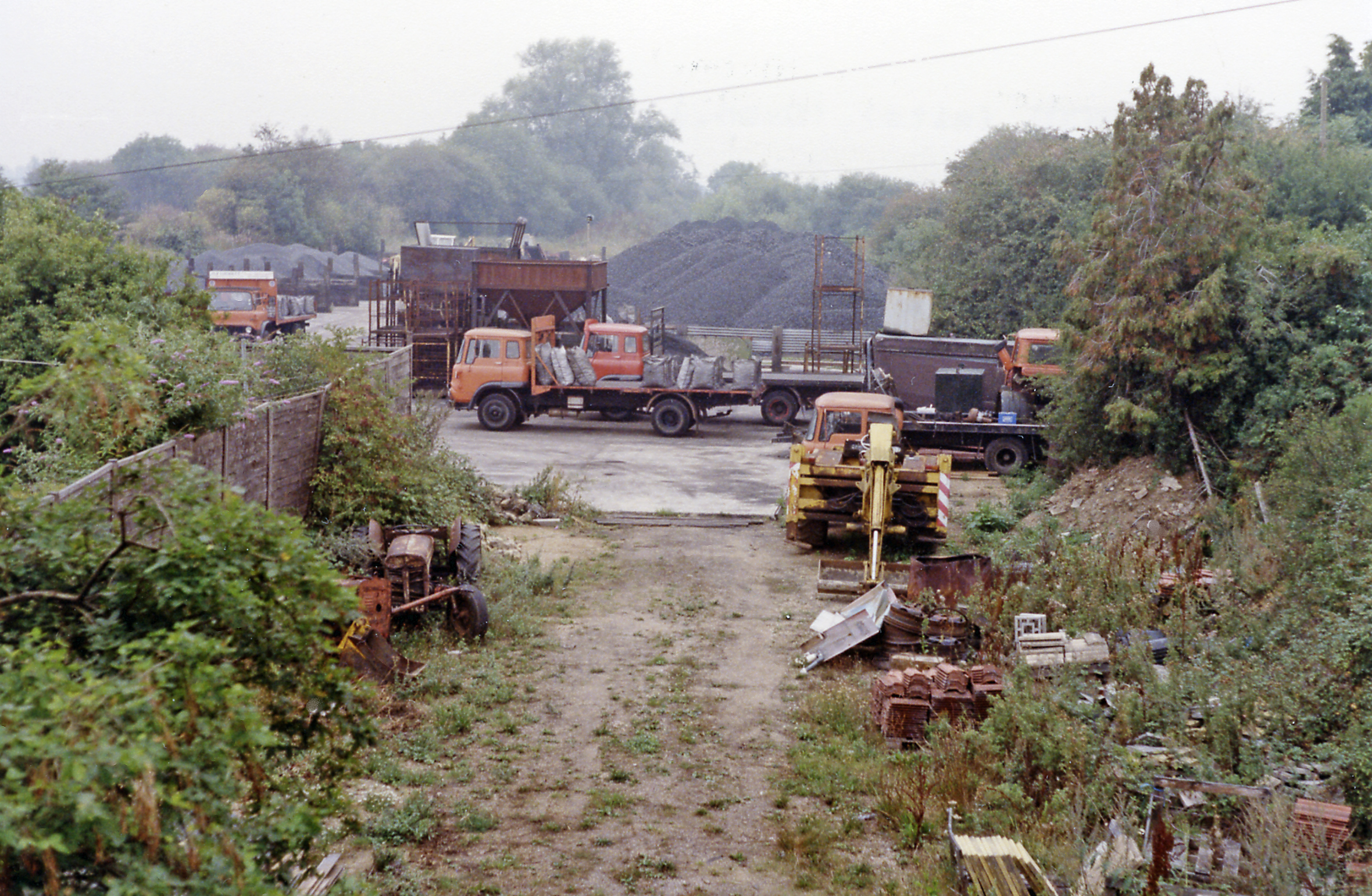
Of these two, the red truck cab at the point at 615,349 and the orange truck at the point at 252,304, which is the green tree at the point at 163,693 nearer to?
the red truck cab at the point at 615,349

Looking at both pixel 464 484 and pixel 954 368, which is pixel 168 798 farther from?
pixel 954 368

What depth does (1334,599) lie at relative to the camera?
8.38m

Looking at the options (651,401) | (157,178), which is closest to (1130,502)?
(651,401)

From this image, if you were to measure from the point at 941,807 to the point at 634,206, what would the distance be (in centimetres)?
11669

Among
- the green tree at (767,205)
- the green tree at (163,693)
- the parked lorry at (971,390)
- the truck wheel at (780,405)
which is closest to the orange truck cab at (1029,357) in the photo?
the parked lorry at (971,390)

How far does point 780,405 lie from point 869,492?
41.0 feet

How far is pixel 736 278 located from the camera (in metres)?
50.7

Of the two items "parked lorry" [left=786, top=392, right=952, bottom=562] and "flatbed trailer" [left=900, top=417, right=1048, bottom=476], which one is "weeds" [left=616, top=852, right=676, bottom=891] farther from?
"flatbed trailer" [left=900, top=417, right=1048, bottom=476]

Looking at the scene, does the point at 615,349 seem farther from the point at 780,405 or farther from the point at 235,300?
the point at 235,300

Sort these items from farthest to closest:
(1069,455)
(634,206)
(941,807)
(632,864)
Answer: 1. (634,206)
2. (1069,455)
3. (941,807)
4. (632,864)

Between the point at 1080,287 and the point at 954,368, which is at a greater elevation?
the point at 1080,287

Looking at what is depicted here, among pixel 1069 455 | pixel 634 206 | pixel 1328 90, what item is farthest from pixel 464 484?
pixel 634 206

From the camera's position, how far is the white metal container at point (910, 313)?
26.3 m

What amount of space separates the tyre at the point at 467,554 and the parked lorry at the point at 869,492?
4153mm
